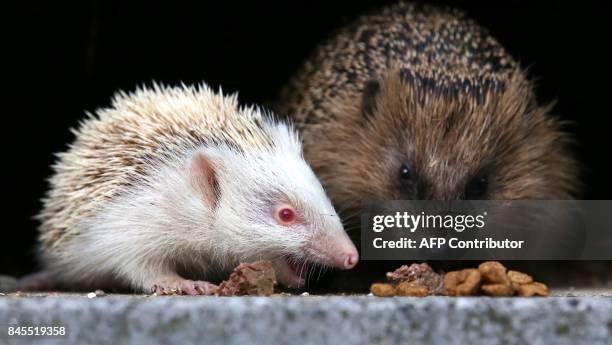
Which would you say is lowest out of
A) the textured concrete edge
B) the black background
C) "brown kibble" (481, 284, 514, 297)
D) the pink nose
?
the textured concrete edge

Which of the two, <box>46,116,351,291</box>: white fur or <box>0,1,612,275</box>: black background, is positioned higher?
<box>0,1,612,275</box>: black background

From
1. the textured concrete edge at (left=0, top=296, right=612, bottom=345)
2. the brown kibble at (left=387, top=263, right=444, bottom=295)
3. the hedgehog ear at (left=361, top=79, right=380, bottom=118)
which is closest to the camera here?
the textured concrete edge at (left=0, top=296, right=612, bottom=345)

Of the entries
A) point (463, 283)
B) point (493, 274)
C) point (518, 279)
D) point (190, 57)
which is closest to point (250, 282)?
point (463, 283)

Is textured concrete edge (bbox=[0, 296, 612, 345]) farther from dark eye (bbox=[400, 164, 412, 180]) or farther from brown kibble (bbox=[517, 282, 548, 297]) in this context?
dark eye (bbox=[400, 164, 412, 180])

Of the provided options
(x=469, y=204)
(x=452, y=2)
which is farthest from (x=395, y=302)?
(x=452, y=2)

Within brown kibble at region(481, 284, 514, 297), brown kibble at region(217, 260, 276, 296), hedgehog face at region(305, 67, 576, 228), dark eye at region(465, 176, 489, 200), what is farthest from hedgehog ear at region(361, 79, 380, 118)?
brown kibble at region(481, 284, 514, 297)

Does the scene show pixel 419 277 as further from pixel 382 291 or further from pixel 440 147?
pixel 440 147
